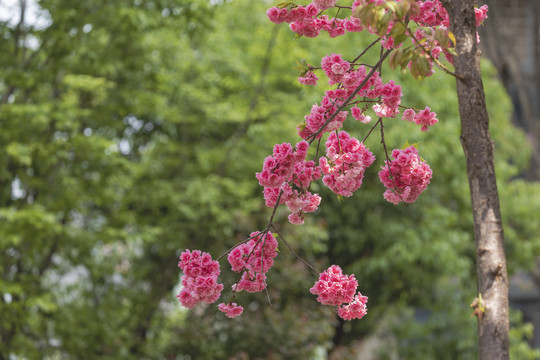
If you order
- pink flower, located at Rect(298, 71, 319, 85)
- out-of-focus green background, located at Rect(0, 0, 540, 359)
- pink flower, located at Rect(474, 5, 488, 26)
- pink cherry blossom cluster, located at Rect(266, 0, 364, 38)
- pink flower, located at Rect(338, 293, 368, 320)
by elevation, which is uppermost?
pink flower, located at Rect(474, 5, 488, 26)

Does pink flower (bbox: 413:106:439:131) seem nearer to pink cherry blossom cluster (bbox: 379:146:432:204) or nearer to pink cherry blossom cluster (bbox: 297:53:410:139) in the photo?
pink cherry blossom cluster (bbox: 297:53:410:139)

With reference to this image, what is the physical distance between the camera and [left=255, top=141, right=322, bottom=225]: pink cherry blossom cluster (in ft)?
9.55

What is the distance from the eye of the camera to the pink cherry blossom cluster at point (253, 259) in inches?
123

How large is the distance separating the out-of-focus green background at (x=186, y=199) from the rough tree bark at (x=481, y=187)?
4.53 metres

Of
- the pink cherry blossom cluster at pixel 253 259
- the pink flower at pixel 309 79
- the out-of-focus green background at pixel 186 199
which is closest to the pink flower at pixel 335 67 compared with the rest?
the pink flower at pixel 309 79

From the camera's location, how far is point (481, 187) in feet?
9.40

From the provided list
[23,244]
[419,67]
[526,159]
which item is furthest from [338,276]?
[526,159]

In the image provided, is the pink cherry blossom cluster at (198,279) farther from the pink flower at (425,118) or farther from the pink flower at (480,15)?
the pink flower at (480,15)

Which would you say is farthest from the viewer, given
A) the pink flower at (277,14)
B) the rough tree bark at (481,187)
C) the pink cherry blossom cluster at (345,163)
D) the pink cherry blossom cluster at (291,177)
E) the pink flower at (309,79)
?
the pink flower at (309,79)

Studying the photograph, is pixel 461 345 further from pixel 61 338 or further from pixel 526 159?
pixel 61 338

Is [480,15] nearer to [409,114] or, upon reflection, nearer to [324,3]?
[409,114]

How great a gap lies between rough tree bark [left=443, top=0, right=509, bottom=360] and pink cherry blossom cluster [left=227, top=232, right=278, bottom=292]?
93 centimetres

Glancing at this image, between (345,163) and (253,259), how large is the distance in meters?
0.62

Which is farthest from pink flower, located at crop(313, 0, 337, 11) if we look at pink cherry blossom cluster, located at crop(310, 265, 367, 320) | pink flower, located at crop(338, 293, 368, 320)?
pink flower, located at crop(338, 293, 368, 320)
